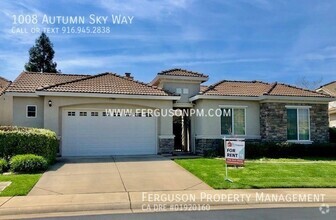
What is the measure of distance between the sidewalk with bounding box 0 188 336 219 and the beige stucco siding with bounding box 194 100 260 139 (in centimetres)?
878

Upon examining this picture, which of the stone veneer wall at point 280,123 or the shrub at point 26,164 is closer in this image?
the shrub at point 26,164

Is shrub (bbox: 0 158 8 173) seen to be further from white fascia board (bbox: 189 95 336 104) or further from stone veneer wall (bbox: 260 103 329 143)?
stone veneer wall (bbox: 260 103 329 143)

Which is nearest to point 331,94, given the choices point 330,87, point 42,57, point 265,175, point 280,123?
point 330,87

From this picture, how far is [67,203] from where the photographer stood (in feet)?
27.3

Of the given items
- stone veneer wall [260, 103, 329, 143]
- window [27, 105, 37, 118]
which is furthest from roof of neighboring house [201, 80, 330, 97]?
window [27, 105, 37, 118]

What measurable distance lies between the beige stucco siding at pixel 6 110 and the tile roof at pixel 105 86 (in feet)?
8.09

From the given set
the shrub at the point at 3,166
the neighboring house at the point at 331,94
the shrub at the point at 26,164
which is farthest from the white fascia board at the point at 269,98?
the shrub at the point at 3,166

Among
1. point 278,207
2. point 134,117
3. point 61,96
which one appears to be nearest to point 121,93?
point 134,117

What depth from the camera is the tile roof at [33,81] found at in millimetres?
17405

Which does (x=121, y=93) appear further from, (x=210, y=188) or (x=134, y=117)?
(x=210, y=188)

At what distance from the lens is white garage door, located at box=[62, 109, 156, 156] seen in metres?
16.9

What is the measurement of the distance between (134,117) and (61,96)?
3882mm

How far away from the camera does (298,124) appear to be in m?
19.5

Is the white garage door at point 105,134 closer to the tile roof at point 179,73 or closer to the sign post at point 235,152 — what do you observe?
the tile roof at point 179,73
